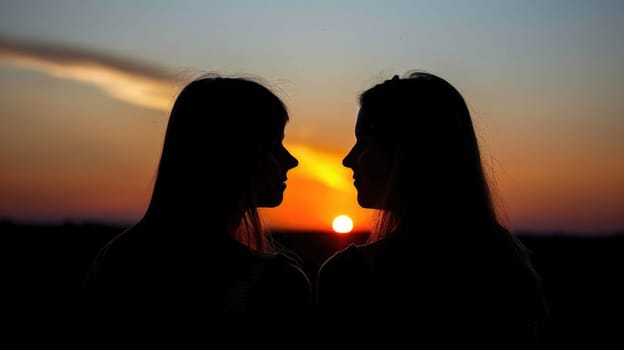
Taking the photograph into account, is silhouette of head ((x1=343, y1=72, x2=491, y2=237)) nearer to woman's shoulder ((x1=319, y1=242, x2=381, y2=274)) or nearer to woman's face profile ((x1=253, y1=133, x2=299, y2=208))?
woman's shoulder ((x1=319, y1=242, x2=381, y2=274))

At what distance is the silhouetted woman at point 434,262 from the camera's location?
291cm

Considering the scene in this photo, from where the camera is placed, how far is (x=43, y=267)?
747 inches

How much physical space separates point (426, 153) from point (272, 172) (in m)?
0.95

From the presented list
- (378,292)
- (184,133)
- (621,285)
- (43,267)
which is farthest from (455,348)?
(621,285)

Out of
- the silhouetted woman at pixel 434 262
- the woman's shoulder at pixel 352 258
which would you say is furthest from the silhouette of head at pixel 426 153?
the woman's shoulder at pixel 352 258

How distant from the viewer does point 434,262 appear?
292 cm

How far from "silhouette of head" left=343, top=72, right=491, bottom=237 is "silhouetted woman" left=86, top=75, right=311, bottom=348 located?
0.61 meters

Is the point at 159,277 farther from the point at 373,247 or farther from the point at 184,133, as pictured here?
the point at 373,247

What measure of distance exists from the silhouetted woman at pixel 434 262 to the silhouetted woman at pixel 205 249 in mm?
255

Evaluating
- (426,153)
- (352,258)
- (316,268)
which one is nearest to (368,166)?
(426,153)

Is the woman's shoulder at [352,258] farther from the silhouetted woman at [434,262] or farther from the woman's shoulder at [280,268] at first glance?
the woman's shoulder at [280,268]

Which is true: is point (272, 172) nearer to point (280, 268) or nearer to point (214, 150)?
point (214, 150)

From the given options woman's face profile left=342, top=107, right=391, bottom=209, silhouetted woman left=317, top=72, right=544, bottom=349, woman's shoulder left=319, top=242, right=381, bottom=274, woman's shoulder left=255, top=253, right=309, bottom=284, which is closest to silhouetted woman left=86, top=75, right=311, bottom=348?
woman's shoulder left=255, top=253, right=309, bottom=284

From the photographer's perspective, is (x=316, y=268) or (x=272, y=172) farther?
(x=316, y=268)
